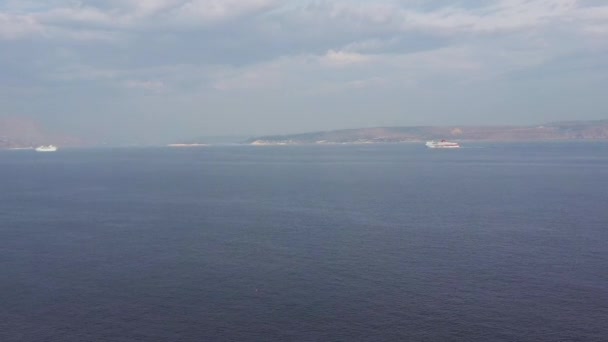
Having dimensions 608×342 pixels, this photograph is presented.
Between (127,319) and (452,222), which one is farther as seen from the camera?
(452,222)

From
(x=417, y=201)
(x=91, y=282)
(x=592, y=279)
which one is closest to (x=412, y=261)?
(x=592, y=279)

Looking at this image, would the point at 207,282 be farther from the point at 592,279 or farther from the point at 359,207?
the point at 359,207

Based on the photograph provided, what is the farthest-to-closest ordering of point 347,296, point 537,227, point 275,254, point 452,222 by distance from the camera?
point 452,222
point 537,227
point 275,254
point 347,296

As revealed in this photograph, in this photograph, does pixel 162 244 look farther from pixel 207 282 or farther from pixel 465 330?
pixel 465 330

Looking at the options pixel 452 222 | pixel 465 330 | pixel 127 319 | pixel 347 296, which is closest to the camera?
pixel 465 330

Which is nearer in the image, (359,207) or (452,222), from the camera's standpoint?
(452,222)

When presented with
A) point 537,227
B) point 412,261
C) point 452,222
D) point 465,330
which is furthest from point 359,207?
point 465,330
